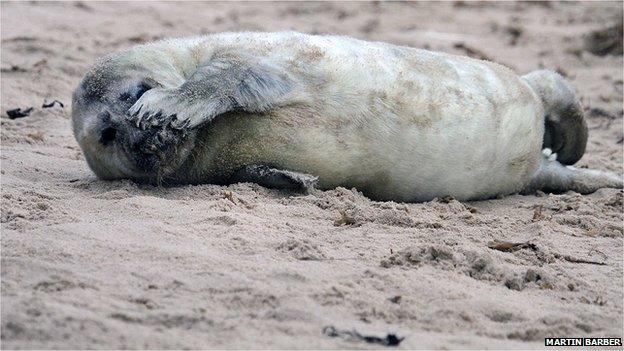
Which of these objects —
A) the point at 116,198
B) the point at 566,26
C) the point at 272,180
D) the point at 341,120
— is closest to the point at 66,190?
the point at 116,198

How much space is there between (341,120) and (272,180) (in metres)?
0.47

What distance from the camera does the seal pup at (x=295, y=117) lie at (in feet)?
16.9

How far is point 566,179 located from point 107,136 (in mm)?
2895

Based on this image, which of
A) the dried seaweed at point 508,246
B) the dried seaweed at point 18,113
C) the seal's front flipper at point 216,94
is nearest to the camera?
the dried seaweed at point 508,246

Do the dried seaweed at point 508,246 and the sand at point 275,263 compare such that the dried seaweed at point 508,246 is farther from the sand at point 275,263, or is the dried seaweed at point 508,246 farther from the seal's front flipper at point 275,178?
the seal's front flipper at point 275,178

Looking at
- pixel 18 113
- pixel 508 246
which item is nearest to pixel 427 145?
pixel 508 246

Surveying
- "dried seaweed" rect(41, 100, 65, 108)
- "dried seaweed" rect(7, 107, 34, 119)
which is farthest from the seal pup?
"dried seaweed" rect(41, 100, 65, 108)

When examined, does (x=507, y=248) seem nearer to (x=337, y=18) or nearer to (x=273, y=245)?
(x=273, y=245)

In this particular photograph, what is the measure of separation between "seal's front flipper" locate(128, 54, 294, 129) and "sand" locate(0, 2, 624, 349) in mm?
385

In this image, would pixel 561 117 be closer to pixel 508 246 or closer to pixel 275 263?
pixel 508 246

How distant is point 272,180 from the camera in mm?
5230

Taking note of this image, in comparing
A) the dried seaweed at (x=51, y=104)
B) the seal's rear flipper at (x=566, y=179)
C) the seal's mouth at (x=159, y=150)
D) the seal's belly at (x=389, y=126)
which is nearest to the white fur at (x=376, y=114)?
the seal's belly at (x=389, y=126)

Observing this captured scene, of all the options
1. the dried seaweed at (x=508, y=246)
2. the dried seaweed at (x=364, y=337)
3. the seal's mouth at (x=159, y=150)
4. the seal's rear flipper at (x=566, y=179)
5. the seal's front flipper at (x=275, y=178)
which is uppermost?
the seal's mouth at (x=159, y=150)

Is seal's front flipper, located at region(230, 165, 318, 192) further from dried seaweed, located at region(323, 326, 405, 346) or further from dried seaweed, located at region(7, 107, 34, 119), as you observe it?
dried seaweed, located at region(7, 107, 34, 119)
